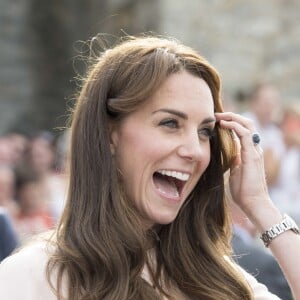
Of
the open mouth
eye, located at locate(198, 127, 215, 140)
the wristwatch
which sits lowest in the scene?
the wristwatch

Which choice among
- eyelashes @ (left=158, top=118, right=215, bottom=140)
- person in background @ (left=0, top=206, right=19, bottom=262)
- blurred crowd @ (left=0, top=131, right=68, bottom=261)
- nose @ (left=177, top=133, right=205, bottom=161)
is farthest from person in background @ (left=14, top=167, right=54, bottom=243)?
nose @ (left=177, top=133, right=205, bottom=161)

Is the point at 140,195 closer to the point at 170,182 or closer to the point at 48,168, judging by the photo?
the point at 170,182

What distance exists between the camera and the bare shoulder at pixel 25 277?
11.0ft

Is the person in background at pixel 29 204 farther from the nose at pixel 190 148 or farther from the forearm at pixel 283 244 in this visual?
the nose at pixel 190 148

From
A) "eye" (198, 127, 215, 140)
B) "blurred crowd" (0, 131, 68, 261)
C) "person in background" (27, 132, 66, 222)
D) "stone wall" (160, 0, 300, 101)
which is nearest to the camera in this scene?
"eye" (198, 127, 215, 140)

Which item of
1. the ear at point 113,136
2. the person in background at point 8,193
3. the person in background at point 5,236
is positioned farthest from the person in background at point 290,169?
the ear at point 113,136

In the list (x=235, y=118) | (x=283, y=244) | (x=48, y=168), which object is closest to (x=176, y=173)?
(x=235, y=118)

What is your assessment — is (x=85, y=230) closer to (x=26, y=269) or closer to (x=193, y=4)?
(x=26, y=269)

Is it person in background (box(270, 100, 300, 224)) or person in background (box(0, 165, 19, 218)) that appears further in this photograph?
person in background (box(270, 100, 300, 224))

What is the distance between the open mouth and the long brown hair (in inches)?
4.3

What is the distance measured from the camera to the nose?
140 inches

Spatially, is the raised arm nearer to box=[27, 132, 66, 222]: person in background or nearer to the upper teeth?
the upper teeth

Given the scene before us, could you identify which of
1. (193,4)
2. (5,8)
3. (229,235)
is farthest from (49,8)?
(229,235)

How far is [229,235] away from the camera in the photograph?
3.95m
